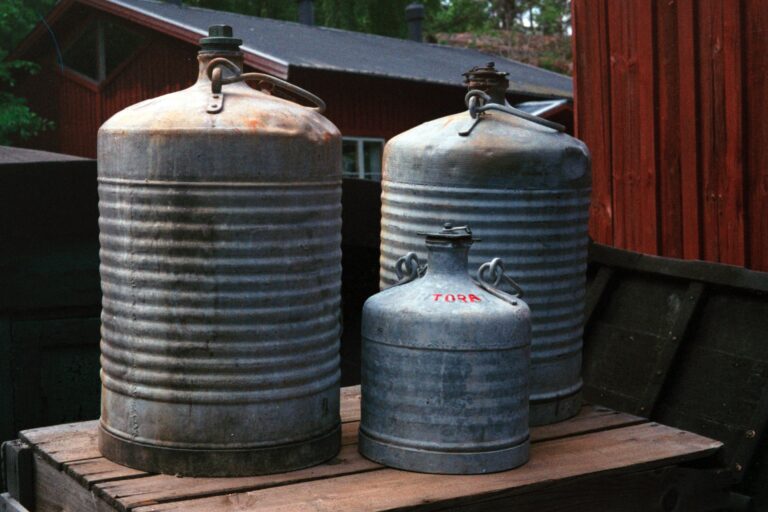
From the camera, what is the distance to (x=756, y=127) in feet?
14.5

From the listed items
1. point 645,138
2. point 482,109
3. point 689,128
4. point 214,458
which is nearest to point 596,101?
point 645,138

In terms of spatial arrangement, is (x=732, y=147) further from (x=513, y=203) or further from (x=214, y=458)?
(x=214, y=458)

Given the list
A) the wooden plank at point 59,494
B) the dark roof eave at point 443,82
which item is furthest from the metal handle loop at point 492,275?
the dark roof eave at point 443,82

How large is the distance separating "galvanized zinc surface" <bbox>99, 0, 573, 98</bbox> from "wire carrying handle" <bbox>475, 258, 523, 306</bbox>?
36.6 ft

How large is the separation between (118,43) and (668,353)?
1567 cm

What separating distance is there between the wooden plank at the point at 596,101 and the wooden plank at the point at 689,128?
519mm

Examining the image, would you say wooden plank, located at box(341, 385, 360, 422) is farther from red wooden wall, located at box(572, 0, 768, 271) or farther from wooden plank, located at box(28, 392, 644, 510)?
red wooden wall, located at box(572, 0, 768, 271)

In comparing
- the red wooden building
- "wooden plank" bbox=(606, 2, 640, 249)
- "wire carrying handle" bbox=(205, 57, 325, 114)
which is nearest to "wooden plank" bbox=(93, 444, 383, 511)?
"wire carrying handle" bbox=(205, 57, 325, 114)

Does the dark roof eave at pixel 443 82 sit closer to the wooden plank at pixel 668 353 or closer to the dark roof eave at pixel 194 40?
the dark roof eave at pixel 194 40

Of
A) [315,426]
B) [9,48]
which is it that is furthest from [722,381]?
[9,48]

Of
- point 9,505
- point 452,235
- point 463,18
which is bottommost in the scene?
point 9,505

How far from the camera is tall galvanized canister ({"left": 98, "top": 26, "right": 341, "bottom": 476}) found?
106 inches

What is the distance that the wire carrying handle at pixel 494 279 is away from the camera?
2.91 metres

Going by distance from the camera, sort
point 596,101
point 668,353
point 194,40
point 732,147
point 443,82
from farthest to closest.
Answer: point 443,82 < point 194,40 < point 596,101 < point 732,147 < point 668,353
